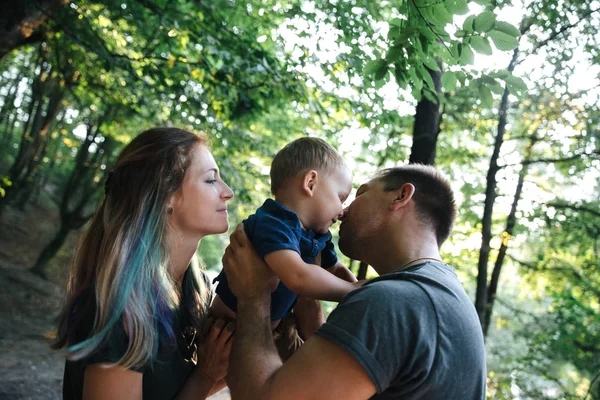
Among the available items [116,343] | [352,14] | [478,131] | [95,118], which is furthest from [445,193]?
[95,118]

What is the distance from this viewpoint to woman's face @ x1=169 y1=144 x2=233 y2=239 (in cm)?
235

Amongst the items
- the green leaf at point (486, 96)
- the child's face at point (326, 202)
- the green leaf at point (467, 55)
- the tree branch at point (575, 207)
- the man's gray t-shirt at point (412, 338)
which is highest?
the tree branch at point (575, 207)

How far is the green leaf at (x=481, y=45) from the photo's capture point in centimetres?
219

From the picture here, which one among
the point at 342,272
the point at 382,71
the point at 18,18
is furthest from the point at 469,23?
the point at 18,18

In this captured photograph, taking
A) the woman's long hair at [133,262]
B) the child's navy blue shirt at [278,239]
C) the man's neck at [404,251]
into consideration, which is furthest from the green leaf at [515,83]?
the woman's long hair at [133,262]

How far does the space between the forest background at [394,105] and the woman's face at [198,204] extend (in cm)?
107

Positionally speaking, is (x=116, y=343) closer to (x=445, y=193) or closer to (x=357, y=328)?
(x=357, y=328)

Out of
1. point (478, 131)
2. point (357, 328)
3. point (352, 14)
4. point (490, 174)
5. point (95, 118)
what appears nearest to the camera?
point (357, 328)

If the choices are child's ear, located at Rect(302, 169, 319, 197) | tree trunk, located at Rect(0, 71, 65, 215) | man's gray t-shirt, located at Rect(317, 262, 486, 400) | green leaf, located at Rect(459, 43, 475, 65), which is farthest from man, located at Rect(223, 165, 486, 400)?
tree trunk, located at Rect(0, 71, 65, 215)

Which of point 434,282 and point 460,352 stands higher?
point 434,282

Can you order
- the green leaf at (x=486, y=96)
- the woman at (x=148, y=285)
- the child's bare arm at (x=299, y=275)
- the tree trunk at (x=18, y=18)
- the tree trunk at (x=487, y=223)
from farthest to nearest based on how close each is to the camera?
the tree trunk at (x=487, y=223), the tree trunk at (x=18, y=18), the green leaf at (x=486, y=96), the child's bare arm at (x=299, y=275), the woman at (x=148, y=285)

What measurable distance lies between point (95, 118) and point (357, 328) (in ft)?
53.8

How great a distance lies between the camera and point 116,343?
1.89 metres

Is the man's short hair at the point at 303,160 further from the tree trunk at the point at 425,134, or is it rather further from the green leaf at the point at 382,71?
the tree trunk at the point at 425,134
